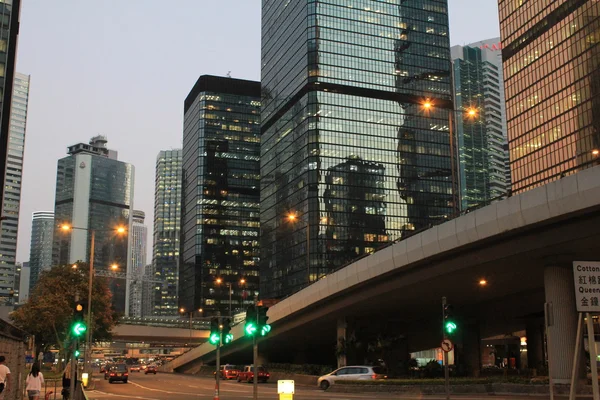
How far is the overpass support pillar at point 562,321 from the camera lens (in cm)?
3669

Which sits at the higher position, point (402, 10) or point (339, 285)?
point (402, 10)

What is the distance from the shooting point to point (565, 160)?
126 metres

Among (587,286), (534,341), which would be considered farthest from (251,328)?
(534,341)

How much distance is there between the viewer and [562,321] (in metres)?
37.2

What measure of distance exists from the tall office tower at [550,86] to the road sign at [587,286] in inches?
4241

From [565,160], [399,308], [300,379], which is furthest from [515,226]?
[565,160]

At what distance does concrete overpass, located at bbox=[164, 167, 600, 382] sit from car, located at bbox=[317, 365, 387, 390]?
5.60 meters

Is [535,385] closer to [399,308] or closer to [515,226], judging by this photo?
[515,226]

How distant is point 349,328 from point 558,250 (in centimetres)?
2724

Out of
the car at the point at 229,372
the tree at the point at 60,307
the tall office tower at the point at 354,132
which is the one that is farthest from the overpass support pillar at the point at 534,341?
the tall office tower at the point at 354,132

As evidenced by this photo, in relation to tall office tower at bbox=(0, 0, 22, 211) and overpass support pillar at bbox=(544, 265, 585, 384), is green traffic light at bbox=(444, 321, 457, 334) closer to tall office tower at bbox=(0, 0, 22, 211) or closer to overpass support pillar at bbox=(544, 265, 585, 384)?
overpass support pillar at bbox=(544, 265, 585, 384)

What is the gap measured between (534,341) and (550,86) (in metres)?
74.0

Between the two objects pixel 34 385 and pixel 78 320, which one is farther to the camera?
pixel 78 320

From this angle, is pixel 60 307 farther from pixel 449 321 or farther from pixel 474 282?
pixel 449 321
